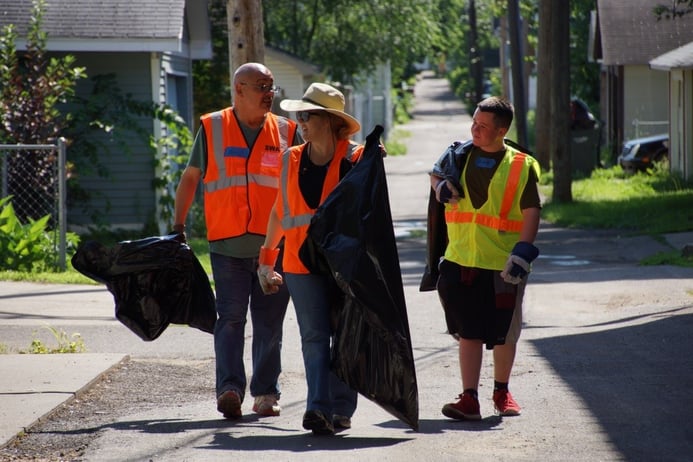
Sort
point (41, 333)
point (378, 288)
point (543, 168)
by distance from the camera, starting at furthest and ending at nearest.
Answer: point (543, 168) < point (41, 333) < point (378, 288)

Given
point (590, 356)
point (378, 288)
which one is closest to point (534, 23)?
point (590, 356)

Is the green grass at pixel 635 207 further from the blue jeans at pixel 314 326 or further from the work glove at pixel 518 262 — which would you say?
the blue jeans at pixel 314 326

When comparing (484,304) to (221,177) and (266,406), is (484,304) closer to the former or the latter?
(266,406)

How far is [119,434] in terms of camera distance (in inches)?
227

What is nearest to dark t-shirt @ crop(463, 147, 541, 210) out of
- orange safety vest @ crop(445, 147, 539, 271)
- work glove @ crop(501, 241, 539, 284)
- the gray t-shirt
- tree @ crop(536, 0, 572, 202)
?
orange safety vest @ crop(445, 147, 539, 271)

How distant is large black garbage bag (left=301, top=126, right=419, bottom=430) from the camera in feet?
18.3

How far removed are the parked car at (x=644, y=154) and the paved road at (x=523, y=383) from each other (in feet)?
44.6

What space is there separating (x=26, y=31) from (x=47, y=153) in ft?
6.97

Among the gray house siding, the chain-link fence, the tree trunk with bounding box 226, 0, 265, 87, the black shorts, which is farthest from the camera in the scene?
the gray house siding

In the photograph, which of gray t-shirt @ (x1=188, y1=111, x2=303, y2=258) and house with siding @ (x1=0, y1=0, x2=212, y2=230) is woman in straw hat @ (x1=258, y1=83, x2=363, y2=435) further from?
house with siding @ (x1=0, y1=0, x2=212, y2=230)

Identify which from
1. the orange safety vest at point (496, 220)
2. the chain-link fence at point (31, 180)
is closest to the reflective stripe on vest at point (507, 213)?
the orange safety vest at point (496, 220)

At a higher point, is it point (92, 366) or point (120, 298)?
point (120, 298)

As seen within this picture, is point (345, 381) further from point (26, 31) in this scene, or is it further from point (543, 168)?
point (543, 168)

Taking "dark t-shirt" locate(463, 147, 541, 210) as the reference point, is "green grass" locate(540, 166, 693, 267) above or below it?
below
